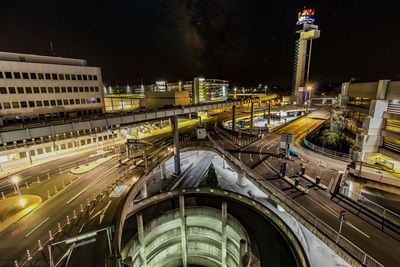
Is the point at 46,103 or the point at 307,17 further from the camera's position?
the point at 307,17

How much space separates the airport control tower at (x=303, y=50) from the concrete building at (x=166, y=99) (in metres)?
77.5

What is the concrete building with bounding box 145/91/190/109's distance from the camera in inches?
3019

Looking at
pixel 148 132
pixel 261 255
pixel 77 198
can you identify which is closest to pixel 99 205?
pixel 77 198

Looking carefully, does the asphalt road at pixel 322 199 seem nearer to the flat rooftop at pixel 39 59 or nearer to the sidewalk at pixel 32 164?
the sidewalk at pixel 32 164

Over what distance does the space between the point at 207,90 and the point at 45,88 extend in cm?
12567

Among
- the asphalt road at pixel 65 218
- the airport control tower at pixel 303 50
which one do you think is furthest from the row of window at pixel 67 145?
the airport control tower at pixel 303 50

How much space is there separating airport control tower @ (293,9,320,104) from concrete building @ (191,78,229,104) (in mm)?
66443

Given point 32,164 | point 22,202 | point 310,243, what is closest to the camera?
point 22,202

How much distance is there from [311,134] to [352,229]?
116 feet

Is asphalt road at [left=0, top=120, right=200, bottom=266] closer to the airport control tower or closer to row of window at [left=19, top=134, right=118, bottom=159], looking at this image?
row of window at [left=19, top=134, right=118, bottom=159]

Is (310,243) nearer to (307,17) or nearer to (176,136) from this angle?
(176,136)

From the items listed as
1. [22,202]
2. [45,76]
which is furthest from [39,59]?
[22,202]

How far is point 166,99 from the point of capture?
79.4 m

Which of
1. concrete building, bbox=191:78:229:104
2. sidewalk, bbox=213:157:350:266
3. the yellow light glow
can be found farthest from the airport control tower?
the yellow light glow
